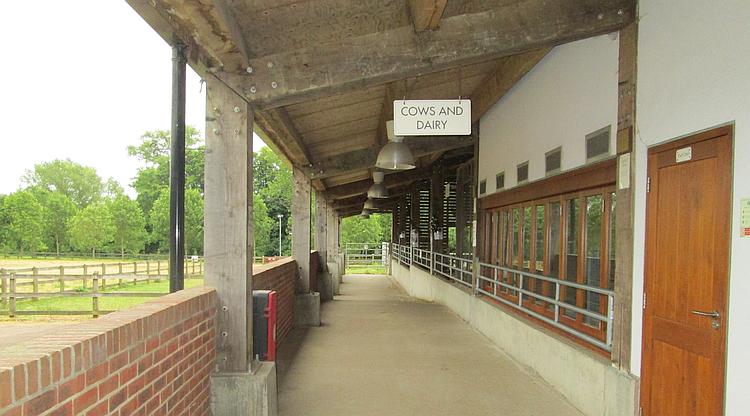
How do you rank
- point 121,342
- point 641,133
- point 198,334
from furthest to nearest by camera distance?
point 641,133 < point 198,334 < point 121,342

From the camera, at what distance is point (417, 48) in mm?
3926

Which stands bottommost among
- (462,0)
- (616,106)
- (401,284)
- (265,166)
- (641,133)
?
(401,284)

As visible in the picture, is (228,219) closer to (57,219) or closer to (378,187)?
(378,187)

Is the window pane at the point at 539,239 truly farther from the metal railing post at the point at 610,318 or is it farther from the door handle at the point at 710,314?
the door handle at the point at 710,314

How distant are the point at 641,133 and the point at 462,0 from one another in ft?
5.85

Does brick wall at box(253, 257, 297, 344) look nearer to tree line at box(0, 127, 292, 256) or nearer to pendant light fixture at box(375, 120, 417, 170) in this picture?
pendant light fixture at box(375, 120, 417, 170)

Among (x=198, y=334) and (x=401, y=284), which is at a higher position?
(x=198, y=334)

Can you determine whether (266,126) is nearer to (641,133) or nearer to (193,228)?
(641,133)

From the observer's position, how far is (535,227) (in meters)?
6.71

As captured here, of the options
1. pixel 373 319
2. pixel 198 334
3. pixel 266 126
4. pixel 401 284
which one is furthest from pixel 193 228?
pixel 198 334

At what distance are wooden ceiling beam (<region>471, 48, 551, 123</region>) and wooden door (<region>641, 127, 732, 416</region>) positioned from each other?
9.83 feet

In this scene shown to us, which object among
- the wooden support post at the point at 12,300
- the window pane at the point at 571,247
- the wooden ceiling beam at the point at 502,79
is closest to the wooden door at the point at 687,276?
the window pane at the point at 571,247

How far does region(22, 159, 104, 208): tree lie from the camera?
2205 inches

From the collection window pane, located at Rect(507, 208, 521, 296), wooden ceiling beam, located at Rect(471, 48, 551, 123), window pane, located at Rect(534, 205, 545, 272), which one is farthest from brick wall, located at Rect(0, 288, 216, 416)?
window pane, located at Rect(507, 208, 521, 296)
